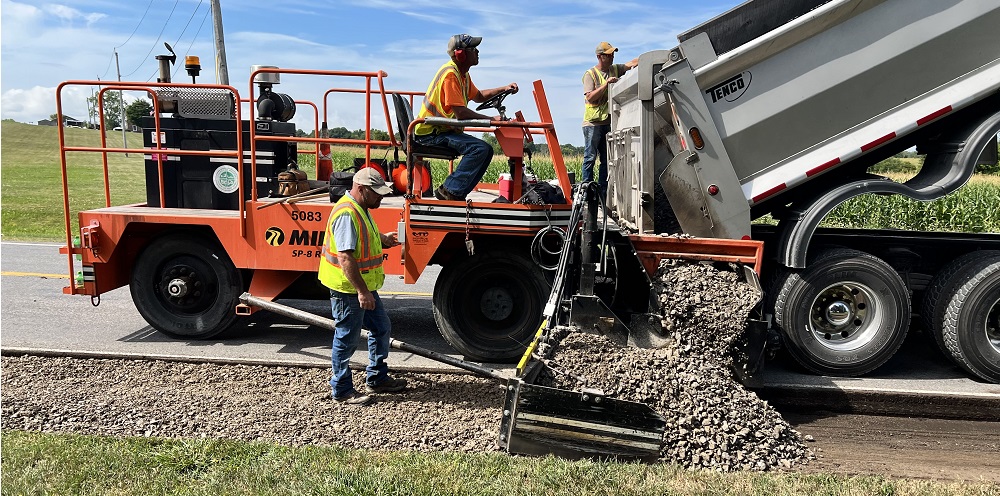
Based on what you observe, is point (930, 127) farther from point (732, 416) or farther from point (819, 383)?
point (732, 416)

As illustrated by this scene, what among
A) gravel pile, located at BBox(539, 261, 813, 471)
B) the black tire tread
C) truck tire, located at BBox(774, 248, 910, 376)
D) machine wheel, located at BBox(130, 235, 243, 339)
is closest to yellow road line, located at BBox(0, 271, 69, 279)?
machine wheel, located at BBox(130, 235, 243, 339)

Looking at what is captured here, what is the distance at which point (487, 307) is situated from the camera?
5980 millimetres

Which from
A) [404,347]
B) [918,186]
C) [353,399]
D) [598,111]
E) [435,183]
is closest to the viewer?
[404,347]

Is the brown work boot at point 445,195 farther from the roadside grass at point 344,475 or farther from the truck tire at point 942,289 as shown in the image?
the truck tire at point 942,289

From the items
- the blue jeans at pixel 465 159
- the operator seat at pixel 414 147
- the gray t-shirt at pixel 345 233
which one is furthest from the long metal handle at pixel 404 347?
the operator seat at pixel 414 147

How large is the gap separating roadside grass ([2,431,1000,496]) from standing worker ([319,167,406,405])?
983mm

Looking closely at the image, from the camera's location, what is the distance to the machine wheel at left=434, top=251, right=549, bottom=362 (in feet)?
19.3

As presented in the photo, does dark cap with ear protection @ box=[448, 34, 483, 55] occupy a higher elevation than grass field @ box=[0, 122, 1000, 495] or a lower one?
higher

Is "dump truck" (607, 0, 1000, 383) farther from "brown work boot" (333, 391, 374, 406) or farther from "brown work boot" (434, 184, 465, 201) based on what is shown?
"brown work boot" (333, 391, 374, 406)

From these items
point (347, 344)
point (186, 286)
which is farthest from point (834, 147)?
point (186, 286)

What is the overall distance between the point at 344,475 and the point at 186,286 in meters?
3.34

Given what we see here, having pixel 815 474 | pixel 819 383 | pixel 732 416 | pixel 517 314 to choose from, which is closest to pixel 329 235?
pixel 517 314

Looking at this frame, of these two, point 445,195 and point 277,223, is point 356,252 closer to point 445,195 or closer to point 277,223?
point 445,195

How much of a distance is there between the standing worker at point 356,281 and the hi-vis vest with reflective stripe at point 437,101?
92 cm
